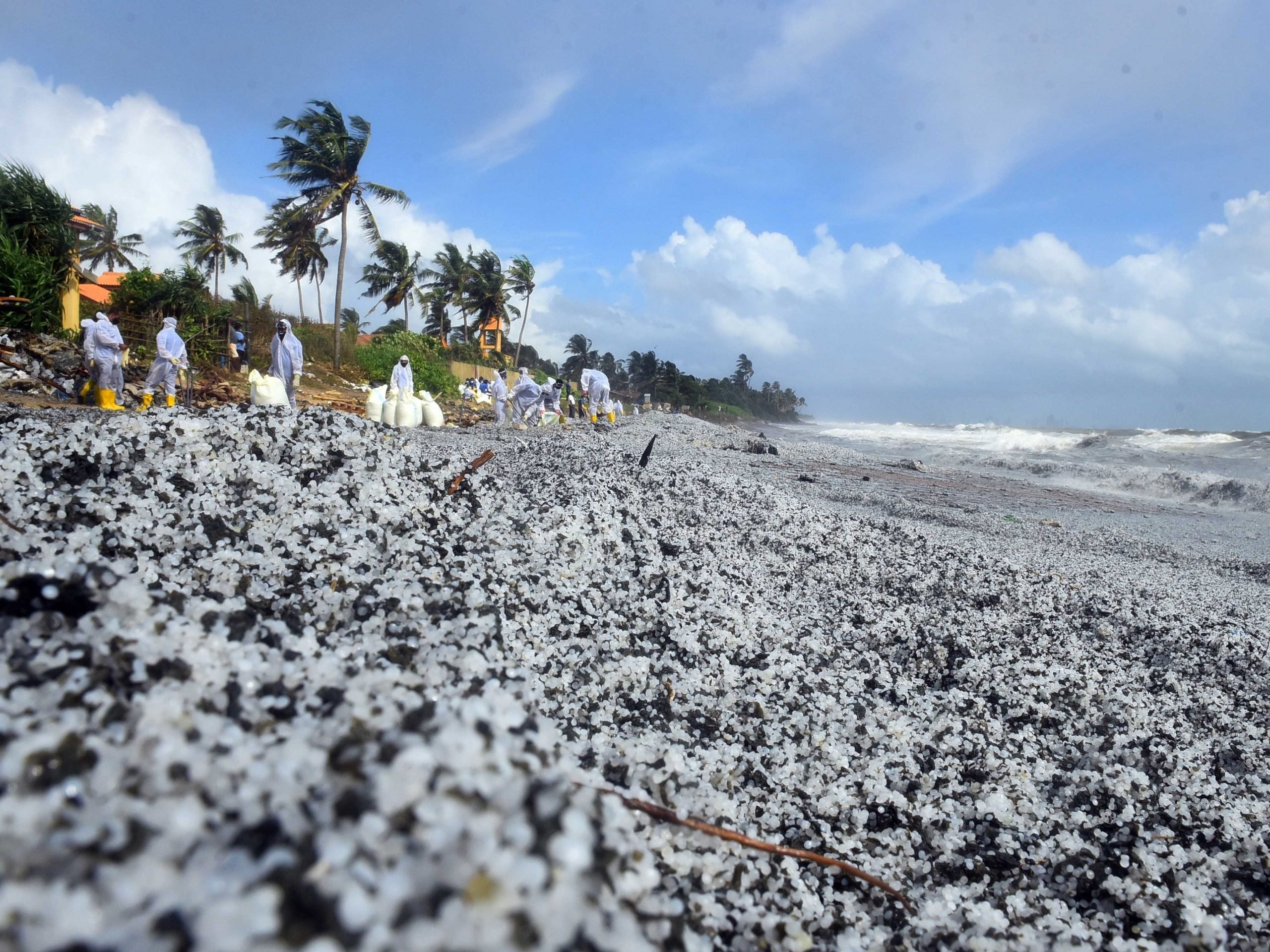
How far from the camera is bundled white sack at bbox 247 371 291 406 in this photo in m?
6.73

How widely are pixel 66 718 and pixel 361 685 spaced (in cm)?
39

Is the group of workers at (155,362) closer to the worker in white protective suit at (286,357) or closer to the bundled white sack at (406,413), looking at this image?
the worker in white protective suit at (286,357)

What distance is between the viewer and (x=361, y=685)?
111 centimetres

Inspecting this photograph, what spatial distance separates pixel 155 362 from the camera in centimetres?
898

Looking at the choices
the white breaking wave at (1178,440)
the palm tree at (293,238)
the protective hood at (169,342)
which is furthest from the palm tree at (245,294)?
the white breaking wave at (1178,440)

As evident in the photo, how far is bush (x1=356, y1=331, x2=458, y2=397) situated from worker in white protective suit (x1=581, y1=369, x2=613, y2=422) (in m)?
6.64

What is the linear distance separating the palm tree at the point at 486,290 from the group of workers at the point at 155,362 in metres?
25.5

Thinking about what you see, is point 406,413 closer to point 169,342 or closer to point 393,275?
point 169,342

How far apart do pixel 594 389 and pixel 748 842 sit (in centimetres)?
1489

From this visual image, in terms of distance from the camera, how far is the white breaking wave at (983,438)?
27172 millimetres

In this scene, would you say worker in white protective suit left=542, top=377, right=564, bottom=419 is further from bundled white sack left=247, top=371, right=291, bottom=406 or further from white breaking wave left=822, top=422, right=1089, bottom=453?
white breaking wave left=822, top=422, right=1089, bottom=453

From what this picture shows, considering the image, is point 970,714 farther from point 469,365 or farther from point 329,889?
point 469,365

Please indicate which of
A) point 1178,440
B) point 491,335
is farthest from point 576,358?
point 1178,440

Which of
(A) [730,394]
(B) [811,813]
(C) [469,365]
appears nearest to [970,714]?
(B) [811,813]
